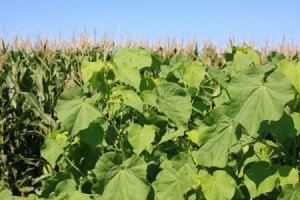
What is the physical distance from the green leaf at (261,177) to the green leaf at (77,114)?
0.67 meters

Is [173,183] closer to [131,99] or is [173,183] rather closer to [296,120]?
[131,99]

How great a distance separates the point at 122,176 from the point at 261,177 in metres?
0.56

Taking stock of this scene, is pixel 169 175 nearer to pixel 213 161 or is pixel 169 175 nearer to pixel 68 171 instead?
pixel 213 161

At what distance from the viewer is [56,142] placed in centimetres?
250

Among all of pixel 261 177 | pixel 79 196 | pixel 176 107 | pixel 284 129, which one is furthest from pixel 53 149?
pixel 284 129

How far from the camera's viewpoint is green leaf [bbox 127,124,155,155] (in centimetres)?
215

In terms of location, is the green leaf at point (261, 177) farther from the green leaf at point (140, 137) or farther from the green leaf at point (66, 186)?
the green leaf at point (66, 186)

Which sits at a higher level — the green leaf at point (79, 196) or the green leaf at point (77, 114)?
the green leaf at point (77, 114)

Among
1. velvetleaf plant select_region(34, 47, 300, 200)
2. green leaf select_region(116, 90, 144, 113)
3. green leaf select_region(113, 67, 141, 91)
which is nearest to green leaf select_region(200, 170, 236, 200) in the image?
velvetleaf plant select_region(34, 47, 300, 200)

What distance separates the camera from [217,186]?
1916mm

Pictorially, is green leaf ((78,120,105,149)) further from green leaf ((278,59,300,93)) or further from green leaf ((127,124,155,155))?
green leaf ((278,59,300,93))

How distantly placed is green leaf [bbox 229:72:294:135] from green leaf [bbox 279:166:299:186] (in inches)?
12.5

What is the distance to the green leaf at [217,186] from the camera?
1.92 m

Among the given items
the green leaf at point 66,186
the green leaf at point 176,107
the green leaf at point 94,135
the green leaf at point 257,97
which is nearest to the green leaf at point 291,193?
the green leaf at point 257,97
